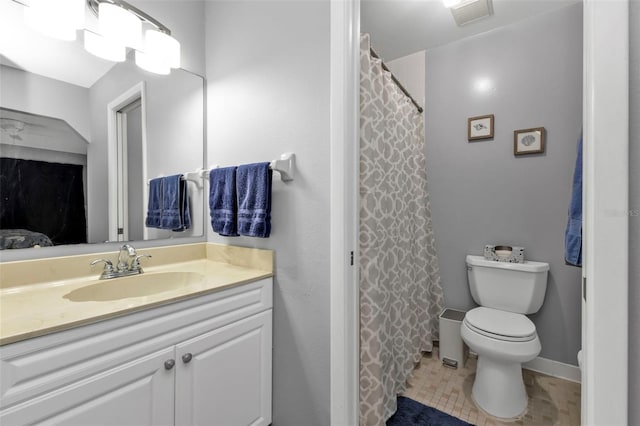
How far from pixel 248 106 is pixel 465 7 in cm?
150

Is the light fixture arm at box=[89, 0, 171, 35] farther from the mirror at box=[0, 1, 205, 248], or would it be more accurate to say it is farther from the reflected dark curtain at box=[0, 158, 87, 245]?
the reflected dark curtain at box=[0, 158, 87, 245]

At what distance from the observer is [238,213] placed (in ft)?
4.23

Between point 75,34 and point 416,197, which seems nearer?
point 75,34

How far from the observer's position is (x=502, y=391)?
1464 millimetres

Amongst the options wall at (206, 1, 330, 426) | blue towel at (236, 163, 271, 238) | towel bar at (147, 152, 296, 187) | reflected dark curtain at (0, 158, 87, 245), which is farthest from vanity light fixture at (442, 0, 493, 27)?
reflected dark curtain at (0, 158, 87, 245)

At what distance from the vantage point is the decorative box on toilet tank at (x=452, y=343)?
6.15 feet

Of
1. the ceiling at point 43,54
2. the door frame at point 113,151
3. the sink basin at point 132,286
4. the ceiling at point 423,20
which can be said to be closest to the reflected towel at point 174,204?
the door frame at point 113,151

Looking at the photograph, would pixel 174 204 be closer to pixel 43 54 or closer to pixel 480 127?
pixel 43 54

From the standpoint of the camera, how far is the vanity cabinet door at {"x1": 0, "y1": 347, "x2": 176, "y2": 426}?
683 millimetres

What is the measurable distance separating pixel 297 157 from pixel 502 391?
5.35 feet

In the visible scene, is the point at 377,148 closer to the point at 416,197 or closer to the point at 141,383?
the point at 416,197

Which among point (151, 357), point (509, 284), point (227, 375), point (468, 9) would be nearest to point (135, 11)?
point (151, 357)

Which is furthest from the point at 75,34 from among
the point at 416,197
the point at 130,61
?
the point at 416,197

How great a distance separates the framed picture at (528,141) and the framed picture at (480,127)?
16cm
